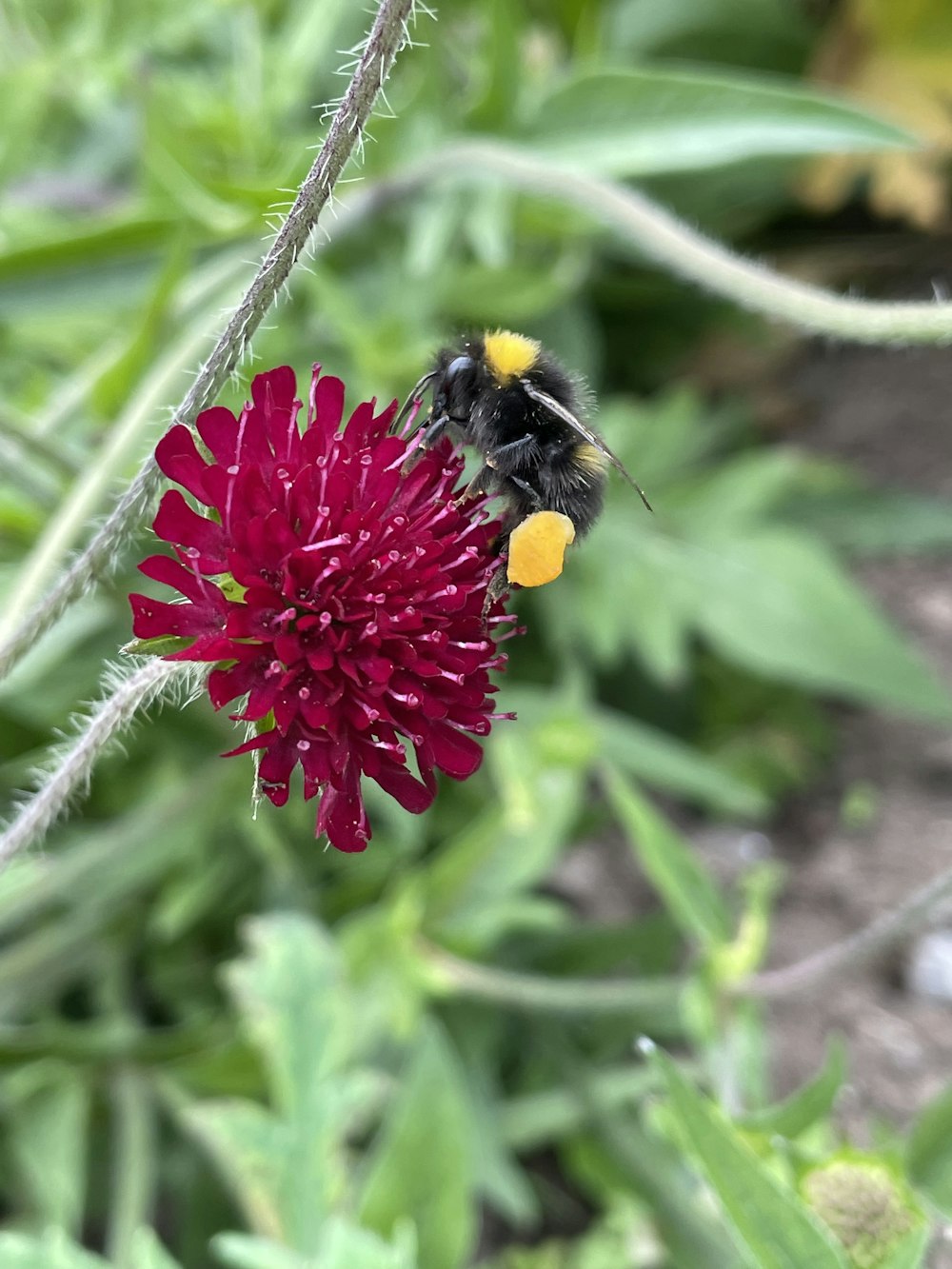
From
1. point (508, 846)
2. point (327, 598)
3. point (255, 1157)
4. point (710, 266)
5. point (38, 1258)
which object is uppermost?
point (710, 266)

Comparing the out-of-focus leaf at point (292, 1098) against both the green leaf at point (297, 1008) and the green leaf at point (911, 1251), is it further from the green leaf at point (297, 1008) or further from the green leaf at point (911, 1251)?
the green leaf at point (911, 1251)

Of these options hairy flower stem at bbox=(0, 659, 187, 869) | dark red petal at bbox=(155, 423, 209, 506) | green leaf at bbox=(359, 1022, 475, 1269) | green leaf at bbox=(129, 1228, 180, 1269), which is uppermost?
dark red petal at bbox=(155, 423, 209, 506)

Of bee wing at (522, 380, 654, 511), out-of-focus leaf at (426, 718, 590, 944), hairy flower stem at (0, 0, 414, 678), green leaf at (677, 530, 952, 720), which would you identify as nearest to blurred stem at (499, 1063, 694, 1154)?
out-of-focus leaf at (426, 718, 590, 944)

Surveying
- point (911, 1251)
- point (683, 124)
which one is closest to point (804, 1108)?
point (911, 1251)

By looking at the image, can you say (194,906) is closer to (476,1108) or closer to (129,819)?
(129,819)

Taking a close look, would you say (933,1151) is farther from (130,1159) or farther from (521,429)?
(130,1159)

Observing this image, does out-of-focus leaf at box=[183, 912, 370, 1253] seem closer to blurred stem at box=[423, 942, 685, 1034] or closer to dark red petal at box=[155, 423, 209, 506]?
blurred stem at box=[423, 942, 685, 1034]
